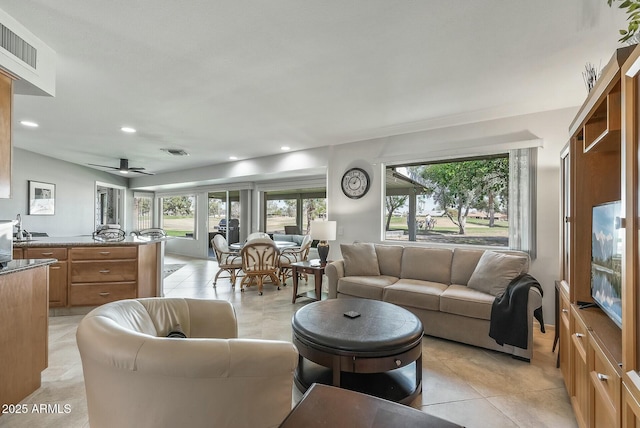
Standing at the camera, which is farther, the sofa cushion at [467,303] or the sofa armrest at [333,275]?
the sofa armrest at [333,275]

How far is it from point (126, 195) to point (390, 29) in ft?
32.5

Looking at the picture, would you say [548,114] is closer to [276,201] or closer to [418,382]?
[418,382]

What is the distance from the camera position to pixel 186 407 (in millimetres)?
929

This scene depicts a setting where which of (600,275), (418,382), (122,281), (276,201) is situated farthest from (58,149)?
(600,275)

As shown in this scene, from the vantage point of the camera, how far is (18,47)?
6.28ft

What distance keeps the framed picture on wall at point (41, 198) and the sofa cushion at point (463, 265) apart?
782cm

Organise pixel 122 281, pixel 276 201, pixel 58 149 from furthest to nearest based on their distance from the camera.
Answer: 1. pixel 276 201
2. pixel 58 149
3. pixel 122 281

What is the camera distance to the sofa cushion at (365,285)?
132 inches

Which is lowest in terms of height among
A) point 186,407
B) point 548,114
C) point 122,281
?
point 122,281

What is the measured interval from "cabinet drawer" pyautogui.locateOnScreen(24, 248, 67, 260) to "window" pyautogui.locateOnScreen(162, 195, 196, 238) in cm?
535

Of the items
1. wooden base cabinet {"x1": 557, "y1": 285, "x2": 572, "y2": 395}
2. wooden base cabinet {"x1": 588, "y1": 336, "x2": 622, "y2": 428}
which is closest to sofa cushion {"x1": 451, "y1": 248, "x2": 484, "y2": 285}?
wooden base cabinet {"x1": 557, "y1": 285, "x2": 572, "y2": 395}

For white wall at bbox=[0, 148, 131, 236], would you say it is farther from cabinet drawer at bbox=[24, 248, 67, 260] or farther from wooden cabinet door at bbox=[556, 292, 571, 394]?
wooden cabinet door at bbox=[556, 292, 571, 394]

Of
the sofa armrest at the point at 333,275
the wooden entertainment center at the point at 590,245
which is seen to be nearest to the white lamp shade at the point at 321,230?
the sofa armrest at the point at 333,275

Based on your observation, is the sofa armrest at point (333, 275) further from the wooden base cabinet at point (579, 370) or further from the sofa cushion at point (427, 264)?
the wooden base cabinet at point (579, 370)
